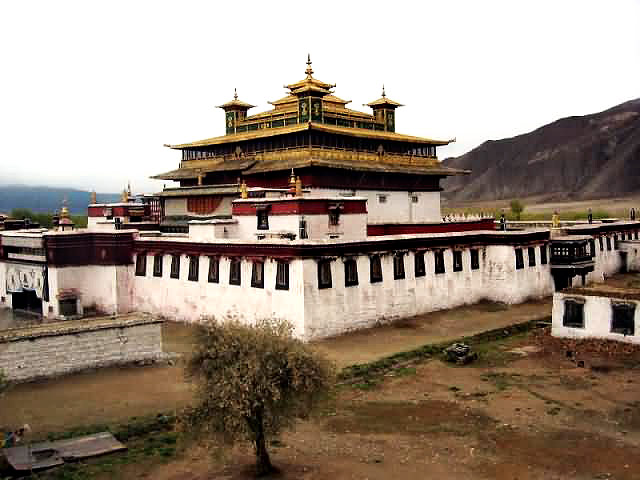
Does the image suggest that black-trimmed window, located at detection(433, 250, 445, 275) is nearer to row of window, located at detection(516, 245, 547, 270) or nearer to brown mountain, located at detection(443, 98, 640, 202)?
row of window, located at detection(516, 245, 547, 270)

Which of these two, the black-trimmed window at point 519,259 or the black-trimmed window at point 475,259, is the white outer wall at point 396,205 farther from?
the black-trimmed window at point 519,259

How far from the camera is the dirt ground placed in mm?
17281

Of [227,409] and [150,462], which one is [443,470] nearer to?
[227,409]

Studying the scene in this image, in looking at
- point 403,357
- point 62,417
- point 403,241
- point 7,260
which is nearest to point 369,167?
point 403,241

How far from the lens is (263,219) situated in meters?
36.2

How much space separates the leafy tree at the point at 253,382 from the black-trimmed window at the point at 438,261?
2261cm

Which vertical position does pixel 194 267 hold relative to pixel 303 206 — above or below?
below

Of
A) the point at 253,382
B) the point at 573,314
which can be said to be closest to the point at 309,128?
the point at 573,314

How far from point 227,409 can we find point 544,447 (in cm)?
885

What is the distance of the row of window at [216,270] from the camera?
32.7 m

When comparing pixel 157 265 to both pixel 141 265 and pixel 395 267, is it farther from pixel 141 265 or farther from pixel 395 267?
pixel 395 267

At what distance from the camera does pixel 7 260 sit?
45.4 meters

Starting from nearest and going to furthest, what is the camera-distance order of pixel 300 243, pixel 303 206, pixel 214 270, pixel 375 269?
pixel 300 243 < pixel 303 206 < pixel 375 269 < pixel 214 270

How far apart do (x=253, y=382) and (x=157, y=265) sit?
26.2m
